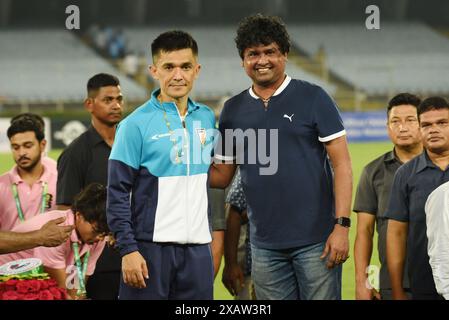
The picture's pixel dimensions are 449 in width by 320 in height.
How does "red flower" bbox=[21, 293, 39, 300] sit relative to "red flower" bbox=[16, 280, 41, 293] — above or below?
below

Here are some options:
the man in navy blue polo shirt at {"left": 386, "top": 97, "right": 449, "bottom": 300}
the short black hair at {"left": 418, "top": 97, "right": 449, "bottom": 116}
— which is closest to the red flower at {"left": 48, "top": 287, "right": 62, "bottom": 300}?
the man in navy blue polo shirt at {"left": 386, "top": 97, "right": 449, "bottom": 300}

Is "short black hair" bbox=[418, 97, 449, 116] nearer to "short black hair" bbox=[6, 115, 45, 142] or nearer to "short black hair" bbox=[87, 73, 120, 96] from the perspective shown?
"short black hair" bbox=[87, 73, 120, 96]

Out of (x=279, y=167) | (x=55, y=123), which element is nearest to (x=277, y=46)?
(x=279, y=167)

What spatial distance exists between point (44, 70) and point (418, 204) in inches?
1016

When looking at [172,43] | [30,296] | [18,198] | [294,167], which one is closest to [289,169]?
[294,167]

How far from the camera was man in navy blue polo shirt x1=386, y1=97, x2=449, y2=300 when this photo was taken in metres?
4.36

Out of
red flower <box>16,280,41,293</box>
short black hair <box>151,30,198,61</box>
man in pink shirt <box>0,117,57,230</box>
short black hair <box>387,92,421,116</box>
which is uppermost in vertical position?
short black hair <box>151,30,198,61</box>

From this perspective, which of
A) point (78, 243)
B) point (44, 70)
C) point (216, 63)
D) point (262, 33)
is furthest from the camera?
point (216, 63)

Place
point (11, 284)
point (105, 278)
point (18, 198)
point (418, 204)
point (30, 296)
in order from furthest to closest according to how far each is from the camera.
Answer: point (18, 198) < point (105, 278) < point (418, 204) < point (11, 284) < point (30, 296)

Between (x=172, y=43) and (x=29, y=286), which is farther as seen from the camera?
(x=172, y=43)

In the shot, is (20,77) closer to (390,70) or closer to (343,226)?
(390,70)

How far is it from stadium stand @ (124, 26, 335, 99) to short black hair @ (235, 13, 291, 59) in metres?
22.0

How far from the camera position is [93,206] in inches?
190

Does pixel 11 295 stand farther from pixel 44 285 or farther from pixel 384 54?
pixel 384 54
